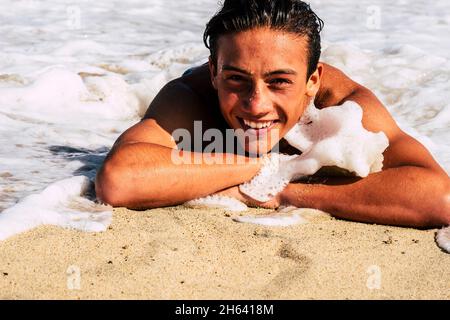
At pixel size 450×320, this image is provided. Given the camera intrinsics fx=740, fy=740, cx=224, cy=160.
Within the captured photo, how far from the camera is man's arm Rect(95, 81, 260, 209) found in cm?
327

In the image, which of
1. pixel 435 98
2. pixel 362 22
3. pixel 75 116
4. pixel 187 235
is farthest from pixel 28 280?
pixel 362 22

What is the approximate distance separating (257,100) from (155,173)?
0.56 metres

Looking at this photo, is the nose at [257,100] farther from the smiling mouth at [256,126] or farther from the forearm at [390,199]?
the forearm at [390,199]

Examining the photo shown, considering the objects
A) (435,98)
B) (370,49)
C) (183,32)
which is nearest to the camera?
(435,98)

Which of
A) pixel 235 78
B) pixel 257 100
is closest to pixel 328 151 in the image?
pixel 257 100

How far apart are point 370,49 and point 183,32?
2.19 metres

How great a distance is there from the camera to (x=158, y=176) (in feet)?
10.8

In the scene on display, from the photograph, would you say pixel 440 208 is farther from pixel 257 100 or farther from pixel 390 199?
pixel 257 100

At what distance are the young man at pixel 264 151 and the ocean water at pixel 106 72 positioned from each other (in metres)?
0.28

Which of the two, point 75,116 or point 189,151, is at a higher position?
point 189,151

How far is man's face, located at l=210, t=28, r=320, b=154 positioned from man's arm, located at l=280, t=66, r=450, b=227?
1.09 ft

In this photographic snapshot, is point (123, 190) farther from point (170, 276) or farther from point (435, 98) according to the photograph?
point (435, 98)

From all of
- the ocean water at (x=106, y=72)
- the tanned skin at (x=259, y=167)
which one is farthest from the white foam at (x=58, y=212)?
the tanned skin at (x=259, y=167)

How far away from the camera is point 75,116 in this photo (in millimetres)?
5426
